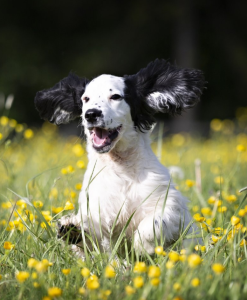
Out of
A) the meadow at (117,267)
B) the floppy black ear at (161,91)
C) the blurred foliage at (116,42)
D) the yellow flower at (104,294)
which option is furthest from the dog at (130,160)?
the blurred foliage at (116,42)

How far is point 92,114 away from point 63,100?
0.75m

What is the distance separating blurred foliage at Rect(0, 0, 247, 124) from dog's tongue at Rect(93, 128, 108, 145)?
470 inches

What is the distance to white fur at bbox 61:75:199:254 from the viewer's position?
289cm

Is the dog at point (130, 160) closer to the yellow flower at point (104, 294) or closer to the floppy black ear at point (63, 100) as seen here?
the floppy black ear at point (63, 100)

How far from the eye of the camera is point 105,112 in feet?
9.52

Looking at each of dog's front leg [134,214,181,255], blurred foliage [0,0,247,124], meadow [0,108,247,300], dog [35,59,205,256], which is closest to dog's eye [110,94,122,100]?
dog [35,59,205,256]

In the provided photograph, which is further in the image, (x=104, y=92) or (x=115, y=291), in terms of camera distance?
(x=104, y=92)

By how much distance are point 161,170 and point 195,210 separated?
2.27 ft

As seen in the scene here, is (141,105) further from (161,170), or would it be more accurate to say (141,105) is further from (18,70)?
(18,70)

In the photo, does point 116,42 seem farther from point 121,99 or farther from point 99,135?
point 99,135

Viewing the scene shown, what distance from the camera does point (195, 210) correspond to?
11.8 feet

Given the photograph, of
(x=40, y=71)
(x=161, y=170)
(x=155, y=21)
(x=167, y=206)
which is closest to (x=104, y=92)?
(x=161, y=170)

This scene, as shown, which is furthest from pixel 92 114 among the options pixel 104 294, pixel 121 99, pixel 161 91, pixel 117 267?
pixel 104 294

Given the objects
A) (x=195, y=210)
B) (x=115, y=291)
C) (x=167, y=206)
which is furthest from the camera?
(x=195, y=210)
